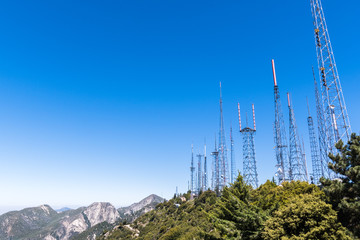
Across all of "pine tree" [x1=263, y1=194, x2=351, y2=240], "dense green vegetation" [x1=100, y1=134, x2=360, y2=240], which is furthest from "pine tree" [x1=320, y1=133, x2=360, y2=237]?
"pine tree" [x1=263, y1=194, x2=351, y2=240]

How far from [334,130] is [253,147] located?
25512mm

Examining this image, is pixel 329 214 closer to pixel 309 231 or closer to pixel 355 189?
pixel 309 231

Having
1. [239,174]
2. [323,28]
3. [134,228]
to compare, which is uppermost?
[323,28]

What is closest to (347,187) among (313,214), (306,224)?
(313,214)

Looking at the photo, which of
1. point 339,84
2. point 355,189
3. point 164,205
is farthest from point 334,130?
point 164,205

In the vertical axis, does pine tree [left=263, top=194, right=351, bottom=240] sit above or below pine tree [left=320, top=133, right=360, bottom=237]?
below

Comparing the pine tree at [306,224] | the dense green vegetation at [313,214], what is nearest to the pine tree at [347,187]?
the dense green vegetation at [313,214]

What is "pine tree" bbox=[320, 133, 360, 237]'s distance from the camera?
1678 centimetres

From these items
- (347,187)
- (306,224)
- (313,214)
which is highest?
(347,187)

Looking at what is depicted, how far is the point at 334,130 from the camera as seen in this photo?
27.8m

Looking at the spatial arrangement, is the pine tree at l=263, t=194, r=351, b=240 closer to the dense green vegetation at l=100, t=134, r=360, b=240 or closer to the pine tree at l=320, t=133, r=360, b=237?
the dense green vegetation at l=100, t=134, r=360, b=240

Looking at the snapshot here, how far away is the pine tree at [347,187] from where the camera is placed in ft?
55.0

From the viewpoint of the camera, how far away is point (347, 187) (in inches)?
707

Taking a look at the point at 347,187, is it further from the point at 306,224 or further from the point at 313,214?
the point at 306,224
